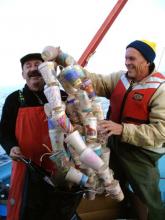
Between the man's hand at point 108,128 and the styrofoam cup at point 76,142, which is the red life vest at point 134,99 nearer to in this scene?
the man's hand at point 108,128

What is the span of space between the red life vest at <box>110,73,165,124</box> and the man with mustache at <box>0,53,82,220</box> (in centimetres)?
33

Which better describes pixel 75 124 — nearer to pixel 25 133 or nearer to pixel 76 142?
pixel 76 142

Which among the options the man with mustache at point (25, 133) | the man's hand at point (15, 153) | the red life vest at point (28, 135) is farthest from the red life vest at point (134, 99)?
the man's hand at point (15, 153)

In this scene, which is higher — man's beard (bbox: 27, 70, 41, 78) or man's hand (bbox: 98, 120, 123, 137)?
man's beard (bbox: 27, 70, 41, 78)

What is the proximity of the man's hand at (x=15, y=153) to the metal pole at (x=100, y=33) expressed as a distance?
122 cm

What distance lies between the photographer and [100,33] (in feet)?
8.65

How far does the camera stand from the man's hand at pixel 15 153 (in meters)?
1.55

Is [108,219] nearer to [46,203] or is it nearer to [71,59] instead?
[46,203]

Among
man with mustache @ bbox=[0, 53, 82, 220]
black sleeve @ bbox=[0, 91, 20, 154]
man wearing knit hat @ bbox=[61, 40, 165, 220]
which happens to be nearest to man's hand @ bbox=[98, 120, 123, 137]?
man wearing knit hat @ bbox=[61, 40, 165, 220]

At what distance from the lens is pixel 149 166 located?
1.70m

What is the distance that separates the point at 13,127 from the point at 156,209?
0.97 meters

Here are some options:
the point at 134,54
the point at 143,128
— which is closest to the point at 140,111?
the point at 143,128

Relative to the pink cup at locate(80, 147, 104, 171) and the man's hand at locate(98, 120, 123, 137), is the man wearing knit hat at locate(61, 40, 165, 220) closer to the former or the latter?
the man's hand at locate(98, 120, 123, 137)

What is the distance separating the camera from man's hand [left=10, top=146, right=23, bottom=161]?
155 centimetres
